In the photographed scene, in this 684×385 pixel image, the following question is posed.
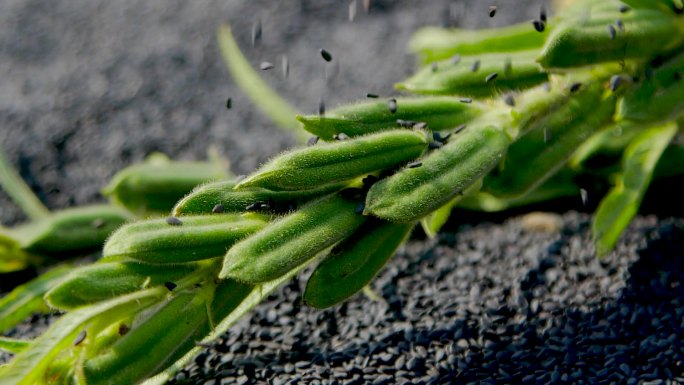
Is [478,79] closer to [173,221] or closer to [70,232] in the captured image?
[173,221]

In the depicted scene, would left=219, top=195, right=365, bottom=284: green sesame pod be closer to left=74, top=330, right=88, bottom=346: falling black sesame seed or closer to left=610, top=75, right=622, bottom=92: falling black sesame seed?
left=74, top=330, right=88, bottom=346: falling black sesame seed

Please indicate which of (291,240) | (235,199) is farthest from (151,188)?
(291,240)

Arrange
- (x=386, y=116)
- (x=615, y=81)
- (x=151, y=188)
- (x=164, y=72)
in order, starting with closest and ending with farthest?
(x=386, y=116) < (x=615, y=81) < (x=151, y=188) < (x=164, y=72)

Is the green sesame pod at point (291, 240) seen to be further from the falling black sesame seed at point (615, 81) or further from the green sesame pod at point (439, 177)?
the falling black sesame seed at point (615, 81)

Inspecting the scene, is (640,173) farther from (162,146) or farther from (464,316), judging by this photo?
(162,146)

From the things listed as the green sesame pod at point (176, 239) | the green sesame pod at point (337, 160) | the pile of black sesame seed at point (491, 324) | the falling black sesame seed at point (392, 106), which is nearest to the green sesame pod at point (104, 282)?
the green sesame pod at point (176, 239)

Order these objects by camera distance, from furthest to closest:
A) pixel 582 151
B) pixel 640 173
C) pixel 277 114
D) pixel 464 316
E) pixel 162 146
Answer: pixel 162 146
pixel 277 114
pixel 582 151
pixel 640 173
pixel 464 316

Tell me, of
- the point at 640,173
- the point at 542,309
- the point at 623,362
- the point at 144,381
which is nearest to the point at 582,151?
the point at 640,173
